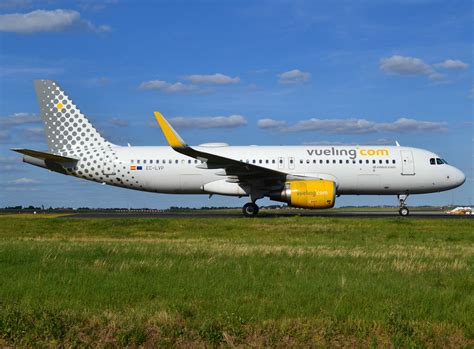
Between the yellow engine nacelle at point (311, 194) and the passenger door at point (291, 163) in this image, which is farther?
the passenger door at point (291, 163)

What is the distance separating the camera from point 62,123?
34.4m

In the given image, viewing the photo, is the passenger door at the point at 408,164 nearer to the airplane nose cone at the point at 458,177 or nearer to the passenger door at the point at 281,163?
the airplane nose cone at the point at 458,177

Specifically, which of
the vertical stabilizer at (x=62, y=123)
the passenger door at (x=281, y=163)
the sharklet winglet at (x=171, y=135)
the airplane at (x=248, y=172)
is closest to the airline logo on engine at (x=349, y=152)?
the airplane at (x=248, y=172)

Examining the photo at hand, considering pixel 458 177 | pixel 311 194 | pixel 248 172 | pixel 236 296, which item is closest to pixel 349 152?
pixel 311 194

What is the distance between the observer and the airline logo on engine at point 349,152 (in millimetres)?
31922

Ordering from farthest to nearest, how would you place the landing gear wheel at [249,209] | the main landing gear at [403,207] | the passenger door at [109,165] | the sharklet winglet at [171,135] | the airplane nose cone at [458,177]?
the main landing gear at [403,207] < the passenger door at [109,165] < the airplane nose cone at [458,177] < the landing gear wheel at [249,209] < the sharklet winglet at [171,135]

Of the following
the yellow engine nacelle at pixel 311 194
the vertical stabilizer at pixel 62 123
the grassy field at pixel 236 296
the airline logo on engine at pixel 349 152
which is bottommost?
the grassy field at pixel 236 296

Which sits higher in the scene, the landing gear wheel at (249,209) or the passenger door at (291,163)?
the passenger door at (291,163)

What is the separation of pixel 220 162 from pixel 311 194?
4.69m

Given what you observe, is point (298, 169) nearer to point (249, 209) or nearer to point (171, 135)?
point (249, 209)

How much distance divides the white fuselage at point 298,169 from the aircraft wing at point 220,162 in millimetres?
1203

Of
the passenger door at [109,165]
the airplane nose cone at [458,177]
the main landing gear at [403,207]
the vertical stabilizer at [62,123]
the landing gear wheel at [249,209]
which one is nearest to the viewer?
the landing gear wheel at [249,209]

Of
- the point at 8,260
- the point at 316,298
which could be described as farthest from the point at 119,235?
the point at 316,298

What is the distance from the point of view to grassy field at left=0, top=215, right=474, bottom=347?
6969 millimetres
